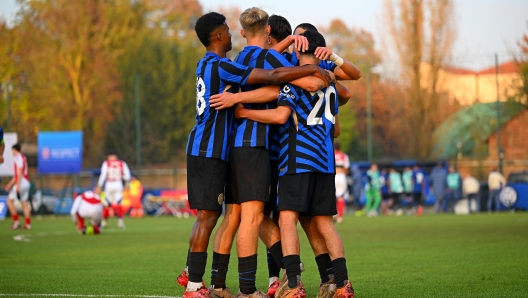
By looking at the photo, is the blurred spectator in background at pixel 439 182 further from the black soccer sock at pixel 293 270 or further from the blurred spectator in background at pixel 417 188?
the black soccer sock at pixel 293 270

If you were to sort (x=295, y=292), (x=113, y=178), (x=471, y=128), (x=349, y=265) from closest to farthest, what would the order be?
(x=295, y=292) → (x=349, y=265) → (x=113, y=178) → (x=471, y=128)

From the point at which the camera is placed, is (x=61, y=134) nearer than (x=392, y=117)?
Yes

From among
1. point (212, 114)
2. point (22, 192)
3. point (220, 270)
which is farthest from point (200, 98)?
point (22, 192)

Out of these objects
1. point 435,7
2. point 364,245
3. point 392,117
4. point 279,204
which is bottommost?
point 364,245

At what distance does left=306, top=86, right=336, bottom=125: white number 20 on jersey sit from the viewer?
681cm

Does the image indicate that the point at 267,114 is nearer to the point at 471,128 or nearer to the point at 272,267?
the point at 272,267

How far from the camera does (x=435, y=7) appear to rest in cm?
3816

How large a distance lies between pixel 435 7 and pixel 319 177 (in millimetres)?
32873

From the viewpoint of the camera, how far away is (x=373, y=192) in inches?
1186

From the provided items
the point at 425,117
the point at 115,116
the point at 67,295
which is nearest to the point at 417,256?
the point at 67,295

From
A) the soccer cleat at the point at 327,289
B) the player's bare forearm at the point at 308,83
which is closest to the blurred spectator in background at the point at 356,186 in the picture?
the soccer cleat at the point at 327,289

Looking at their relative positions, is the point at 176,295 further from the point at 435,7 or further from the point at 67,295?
the point at 435,7

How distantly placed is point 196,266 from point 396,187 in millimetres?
25479

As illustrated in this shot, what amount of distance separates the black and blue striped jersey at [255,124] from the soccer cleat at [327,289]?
4.18 ft
